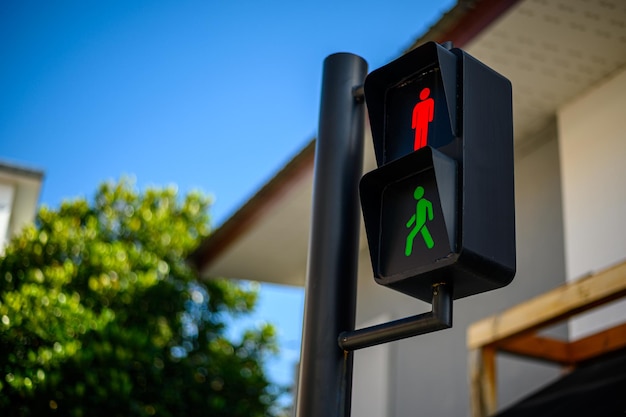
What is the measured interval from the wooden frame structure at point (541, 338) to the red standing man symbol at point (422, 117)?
277 cm

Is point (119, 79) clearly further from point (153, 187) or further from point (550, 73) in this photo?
point (550, 73)

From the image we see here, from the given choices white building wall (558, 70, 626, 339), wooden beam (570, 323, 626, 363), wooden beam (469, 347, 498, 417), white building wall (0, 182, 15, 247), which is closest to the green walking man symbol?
wooden beam (469, 347, 498, 417)

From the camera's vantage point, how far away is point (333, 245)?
7.82 feet

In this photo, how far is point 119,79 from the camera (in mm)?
21031

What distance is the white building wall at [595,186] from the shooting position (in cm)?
588

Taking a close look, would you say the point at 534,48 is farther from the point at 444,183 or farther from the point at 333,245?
the point at 444,183

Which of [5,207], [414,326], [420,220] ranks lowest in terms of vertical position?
[414,326]

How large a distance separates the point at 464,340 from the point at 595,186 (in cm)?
216

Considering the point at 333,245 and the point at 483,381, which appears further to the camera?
the point at 483,381

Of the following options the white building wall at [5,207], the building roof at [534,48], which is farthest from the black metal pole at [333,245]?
the white building wall at [5,207]

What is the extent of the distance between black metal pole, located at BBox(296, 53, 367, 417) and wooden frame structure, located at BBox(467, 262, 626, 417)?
2.56 m

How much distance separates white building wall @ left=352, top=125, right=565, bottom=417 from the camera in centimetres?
689

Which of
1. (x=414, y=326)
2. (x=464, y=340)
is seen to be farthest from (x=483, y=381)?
(x=414, y=326)

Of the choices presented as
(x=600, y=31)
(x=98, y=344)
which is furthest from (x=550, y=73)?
(x=98, y=344)
